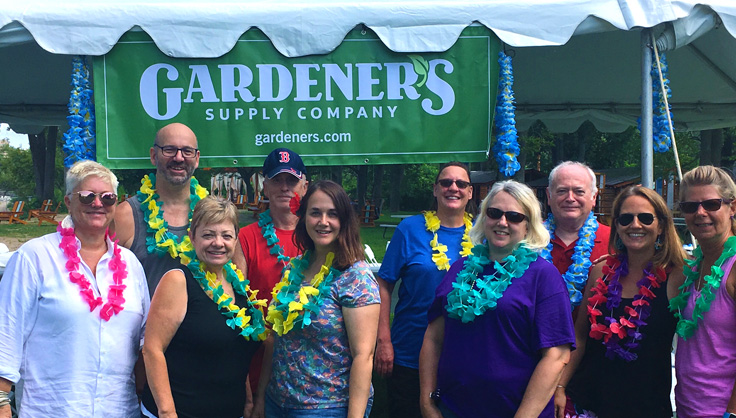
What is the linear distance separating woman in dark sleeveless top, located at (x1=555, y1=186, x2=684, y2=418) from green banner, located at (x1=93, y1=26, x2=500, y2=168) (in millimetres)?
1561

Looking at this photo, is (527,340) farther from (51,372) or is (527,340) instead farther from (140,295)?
Answer: (51,372)

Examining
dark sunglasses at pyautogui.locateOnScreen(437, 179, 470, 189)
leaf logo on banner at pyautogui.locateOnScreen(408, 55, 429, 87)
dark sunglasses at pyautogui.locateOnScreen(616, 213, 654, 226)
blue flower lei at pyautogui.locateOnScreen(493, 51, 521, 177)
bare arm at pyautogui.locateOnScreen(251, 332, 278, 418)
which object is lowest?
bare arm at pyautogui.locateOnScreen(251, 332, 278, 418)

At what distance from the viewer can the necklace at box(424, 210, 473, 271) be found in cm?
311

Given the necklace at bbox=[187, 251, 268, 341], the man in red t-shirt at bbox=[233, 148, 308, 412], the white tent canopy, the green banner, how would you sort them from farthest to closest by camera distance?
the green banner → the white tent canopy → the man in red t-shirt at bbox=[233, 148, 308, 412] → the necklace at bbox=[187, 251, 268, 341]

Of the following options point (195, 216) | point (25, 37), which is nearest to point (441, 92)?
point (195, 216)

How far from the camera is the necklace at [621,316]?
2545 millimetres

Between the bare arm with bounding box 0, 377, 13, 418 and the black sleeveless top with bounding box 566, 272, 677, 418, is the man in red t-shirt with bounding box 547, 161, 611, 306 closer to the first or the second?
the black sleeveless top with bounding box 566, 272, 677, 418

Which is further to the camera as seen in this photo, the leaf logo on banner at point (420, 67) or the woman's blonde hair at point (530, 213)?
the leaf logo on banner at point (420, 67)

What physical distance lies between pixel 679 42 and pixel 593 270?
193 cm

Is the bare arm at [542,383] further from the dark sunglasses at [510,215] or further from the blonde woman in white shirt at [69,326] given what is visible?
the blonde woman in white shirt at [69,326]

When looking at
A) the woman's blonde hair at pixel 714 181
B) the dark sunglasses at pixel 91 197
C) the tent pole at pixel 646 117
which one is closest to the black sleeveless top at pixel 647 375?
the woman's blonde hair at pixel 714 181

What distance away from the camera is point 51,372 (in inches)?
95.8

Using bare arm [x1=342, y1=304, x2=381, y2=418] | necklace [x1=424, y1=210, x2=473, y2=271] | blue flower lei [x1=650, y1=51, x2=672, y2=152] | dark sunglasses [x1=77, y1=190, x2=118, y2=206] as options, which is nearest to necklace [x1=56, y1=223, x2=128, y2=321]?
dark sunglasses [x1=77, y1=190, x2=118, y2=206]

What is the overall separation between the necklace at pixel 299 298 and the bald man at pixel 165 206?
67 centimetres
